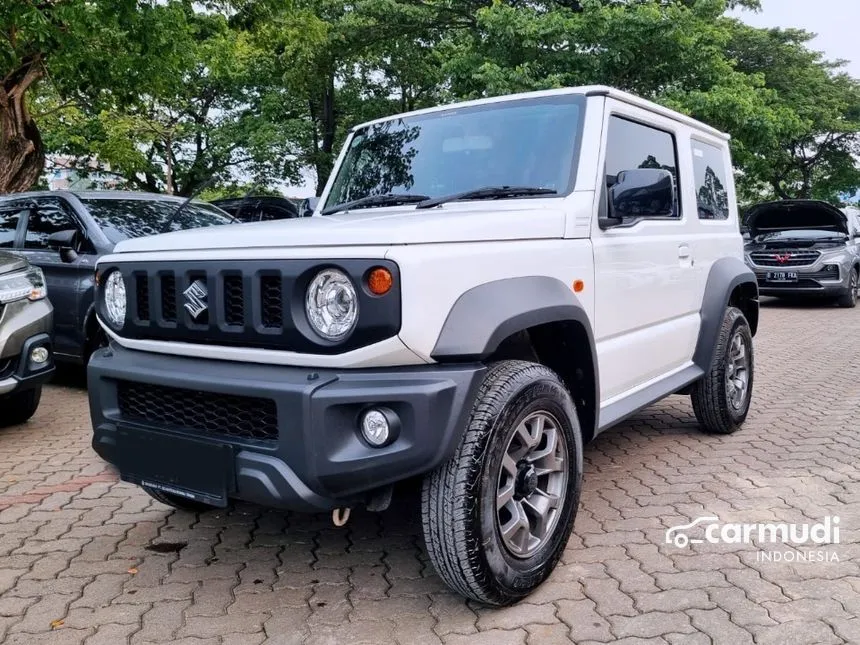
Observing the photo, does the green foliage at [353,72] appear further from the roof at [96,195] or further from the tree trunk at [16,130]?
the roof at [96,195]

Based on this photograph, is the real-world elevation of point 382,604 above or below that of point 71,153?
below

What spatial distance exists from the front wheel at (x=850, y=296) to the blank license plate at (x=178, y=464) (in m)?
13.0

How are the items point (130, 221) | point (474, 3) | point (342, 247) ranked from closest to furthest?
point (342, 247), point (130, 221), point (474, 3)

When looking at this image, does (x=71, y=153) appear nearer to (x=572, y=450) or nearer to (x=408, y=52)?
(x=408, y=52)

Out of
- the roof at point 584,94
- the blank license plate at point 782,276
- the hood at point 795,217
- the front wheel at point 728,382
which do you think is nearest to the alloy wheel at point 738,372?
the front wheel at point 728,382

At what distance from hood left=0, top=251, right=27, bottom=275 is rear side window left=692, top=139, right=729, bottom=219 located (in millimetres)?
4334

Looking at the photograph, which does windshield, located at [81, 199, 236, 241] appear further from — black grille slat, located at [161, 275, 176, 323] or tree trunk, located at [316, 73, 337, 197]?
tree trunk, located at [316, 73, 337, 197]

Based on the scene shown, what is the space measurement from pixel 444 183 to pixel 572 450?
136 centimetres

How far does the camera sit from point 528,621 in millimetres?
2625

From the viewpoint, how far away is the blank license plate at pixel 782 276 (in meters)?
12.7

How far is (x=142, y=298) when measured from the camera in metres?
2.87

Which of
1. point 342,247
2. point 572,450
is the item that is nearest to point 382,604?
point 572,450

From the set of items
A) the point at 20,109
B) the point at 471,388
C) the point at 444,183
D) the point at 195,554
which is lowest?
the point at 195,554

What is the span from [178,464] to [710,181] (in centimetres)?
361
